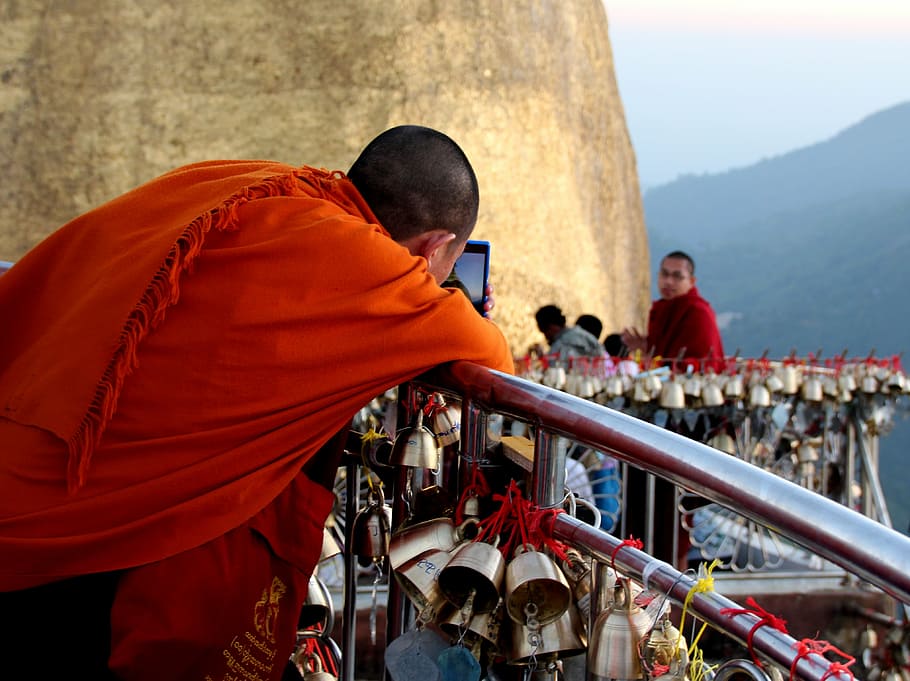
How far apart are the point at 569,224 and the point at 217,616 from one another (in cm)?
1227

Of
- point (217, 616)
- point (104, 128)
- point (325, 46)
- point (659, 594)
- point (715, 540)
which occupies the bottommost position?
point (715, 540)

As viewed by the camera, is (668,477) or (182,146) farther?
(182,146)

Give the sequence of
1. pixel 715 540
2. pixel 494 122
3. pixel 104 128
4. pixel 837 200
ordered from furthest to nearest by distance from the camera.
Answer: pixel 837 200 < pixel 494 122 < pixel 104 128 < pixel 715 540

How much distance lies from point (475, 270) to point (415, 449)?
3.63ft

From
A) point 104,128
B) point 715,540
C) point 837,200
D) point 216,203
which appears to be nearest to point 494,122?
point 104,128

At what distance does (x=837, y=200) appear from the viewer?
9250cm

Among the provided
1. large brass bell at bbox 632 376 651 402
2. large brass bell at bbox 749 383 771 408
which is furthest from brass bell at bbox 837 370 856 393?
large brass bell at bbox 632 376 651 402

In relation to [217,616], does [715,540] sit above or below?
below

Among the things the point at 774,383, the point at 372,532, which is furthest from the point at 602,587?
the point at 774,383

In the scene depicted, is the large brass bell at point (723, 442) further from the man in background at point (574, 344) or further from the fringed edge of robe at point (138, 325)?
the fringed edge of robe at point (138, 325)

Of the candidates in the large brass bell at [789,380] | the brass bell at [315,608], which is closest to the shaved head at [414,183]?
the brass bell at [315,608]

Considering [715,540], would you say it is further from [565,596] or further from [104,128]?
[104,128]

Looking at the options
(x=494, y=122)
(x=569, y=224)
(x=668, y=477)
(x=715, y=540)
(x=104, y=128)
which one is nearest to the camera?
(x=668, y=477)

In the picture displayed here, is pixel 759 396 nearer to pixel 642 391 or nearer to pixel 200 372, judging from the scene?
pixel 642 391
